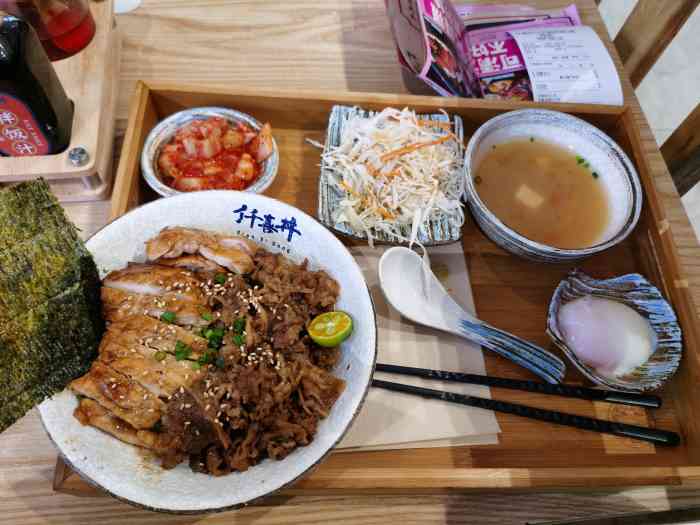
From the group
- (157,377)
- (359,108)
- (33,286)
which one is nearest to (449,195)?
(359,108)

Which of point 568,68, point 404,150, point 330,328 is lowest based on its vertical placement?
point 330,328

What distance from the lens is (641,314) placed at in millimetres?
1733

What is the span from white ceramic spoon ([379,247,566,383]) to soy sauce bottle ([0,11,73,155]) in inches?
46.5

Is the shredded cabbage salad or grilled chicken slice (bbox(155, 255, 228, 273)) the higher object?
the shredded cabbage salad

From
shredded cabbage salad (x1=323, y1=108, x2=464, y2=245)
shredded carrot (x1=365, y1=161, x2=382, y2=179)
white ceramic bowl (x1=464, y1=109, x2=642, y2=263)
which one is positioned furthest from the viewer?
shredded carrot (x1=365, y1=161, x2=382, y2=179)

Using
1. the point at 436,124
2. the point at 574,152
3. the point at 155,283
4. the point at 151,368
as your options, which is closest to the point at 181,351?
the point at 151,368

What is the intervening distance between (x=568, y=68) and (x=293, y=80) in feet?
3.87

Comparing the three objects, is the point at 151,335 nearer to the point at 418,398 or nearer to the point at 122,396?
the point at 122,396

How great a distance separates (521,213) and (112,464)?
60.6 inches

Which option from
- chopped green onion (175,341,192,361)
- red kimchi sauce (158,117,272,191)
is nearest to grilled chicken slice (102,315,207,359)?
chopped green onion (175,341,192,361)

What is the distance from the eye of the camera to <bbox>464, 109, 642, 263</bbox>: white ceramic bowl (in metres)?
1.73

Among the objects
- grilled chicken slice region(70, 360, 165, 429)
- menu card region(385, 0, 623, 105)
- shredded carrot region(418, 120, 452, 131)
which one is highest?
menu card region(385, 0, 623, 105)

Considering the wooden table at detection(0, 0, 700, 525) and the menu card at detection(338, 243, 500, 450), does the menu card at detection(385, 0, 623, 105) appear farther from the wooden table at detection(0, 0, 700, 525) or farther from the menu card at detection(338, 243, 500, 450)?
the menu card at detection(338, 243, 500, 450)

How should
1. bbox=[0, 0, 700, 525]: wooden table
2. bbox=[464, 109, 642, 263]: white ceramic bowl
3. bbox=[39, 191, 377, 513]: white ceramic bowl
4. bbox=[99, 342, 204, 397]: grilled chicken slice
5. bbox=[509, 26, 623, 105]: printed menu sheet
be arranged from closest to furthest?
1. bbox=[39, 191, 377, 513]: white ceramic bowl
2. bbox=[99, 342, 204, 397]: grilled chicken slice
3. bbox=[0, 0, 700, 525]: wooden table
4. bbox=[464, 109, 642, 263]: white ceramic bowl
5. bbox=[509, 26, 623, 105]: printed menu sheet
